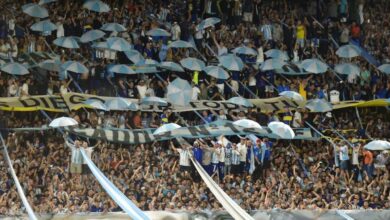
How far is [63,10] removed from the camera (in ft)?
108

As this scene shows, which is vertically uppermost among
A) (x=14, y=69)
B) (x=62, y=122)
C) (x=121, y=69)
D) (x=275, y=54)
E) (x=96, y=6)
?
(x=96, y=6)

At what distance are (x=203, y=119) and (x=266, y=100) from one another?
2.25 metres

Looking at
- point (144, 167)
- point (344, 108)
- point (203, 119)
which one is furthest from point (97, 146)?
point (344, 108)

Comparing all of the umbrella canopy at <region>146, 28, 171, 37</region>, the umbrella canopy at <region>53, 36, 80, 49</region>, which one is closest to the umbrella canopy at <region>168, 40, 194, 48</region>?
the umbrella canopy at <region>146, 28, 171, 37</region>

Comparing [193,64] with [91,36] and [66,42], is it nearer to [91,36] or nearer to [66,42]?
[91,36]

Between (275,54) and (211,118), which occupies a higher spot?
(275,54)

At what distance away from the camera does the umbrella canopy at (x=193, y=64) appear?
104 ft

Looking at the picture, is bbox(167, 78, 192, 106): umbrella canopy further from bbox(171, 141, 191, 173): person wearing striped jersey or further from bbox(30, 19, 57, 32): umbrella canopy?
bbox(30, 19, 57, 32): umbrella canopy

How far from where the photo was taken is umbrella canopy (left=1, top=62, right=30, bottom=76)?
99.2 ft

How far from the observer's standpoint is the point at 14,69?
1193 inches

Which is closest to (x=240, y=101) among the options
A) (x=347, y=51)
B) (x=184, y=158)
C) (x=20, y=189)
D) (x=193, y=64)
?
(x=193, y=64)

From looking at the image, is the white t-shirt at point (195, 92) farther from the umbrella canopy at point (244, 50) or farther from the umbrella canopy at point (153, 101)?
the umbrella canopy at point (244, 50)

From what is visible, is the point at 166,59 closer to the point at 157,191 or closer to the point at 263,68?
the point at 263,68

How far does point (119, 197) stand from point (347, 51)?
1008 centimetres
